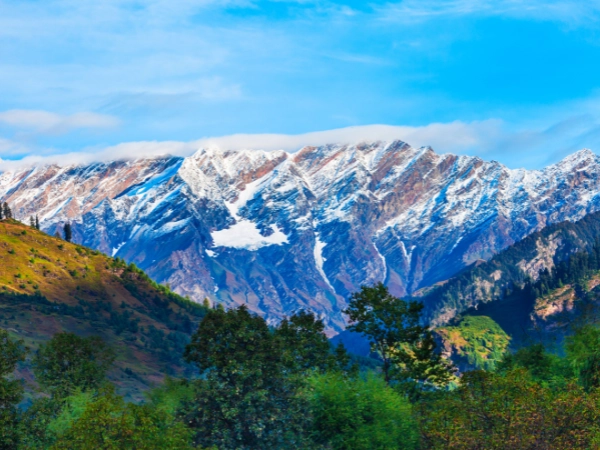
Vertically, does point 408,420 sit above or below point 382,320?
below

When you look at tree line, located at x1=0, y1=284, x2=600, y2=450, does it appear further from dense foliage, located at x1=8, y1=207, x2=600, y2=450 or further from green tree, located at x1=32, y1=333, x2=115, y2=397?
green tree, located at x1=32, y1=333, x2=115, y2=397

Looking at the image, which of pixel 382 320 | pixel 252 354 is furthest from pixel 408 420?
pixel 382 320

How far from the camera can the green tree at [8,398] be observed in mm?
71750

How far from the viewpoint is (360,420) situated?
232 ft

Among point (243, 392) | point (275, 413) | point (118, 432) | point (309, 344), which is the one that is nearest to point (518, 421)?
point (275, 413)

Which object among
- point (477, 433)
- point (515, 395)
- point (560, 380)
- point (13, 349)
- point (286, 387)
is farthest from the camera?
point (560, 380)

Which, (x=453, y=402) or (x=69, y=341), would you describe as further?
(x=69, y=341)

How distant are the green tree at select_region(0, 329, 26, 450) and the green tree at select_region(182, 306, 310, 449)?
51.8 ft

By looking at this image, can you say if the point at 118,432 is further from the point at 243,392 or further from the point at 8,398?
the point at 8,398

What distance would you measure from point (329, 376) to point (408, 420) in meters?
10.7

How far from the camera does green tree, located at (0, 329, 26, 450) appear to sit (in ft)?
235

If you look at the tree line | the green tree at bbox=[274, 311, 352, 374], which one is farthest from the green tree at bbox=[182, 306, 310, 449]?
the green tree at bbox=[274, 311, 352, 374]

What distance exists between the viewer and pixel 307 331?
111750mm

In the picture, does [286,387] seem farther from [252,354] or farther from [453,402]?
[453,402]
